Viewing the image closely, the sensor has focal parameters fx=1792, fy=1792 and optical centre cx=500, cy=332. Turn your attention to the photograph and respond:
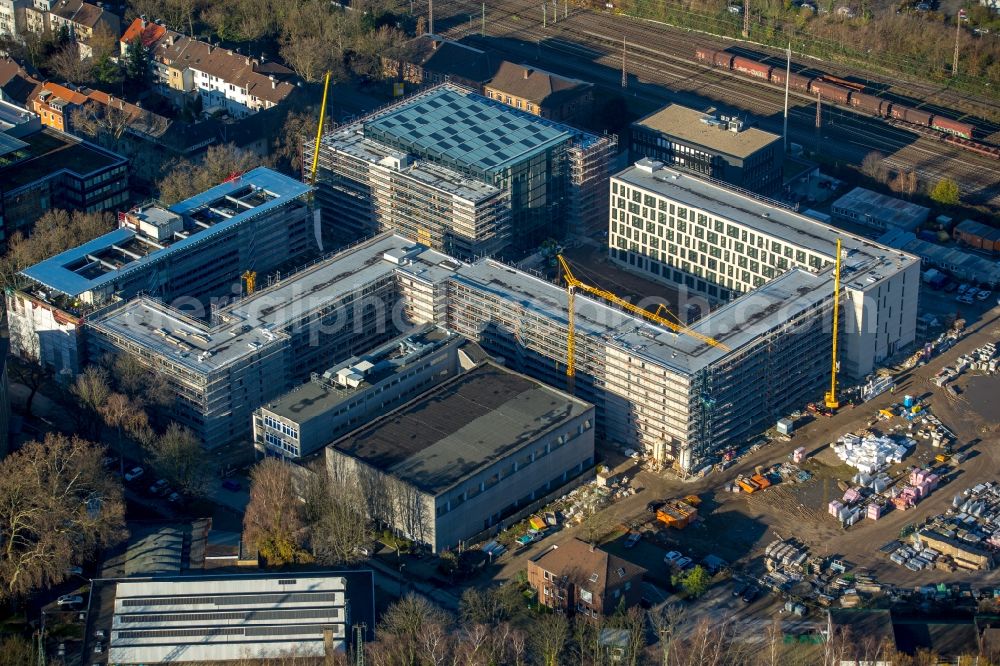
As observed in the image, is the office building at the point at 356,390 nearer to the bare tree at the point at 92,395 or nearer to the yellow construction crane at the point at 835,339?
the bare tree at the point at 92,395

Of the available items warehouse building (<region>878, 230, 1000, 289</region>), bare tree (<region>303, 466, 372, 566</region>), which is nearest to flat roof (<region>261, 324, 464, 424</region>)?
bare tree (<region>303, 466, 372, 566</region>)

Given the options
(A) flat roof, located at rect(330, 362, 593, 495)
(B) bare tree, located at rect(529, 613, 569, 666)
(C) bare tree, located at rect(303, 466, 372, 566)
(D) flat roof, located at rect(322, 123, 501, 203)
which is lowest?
(B) bare tree, located at rect(529, 613, 569, 666)

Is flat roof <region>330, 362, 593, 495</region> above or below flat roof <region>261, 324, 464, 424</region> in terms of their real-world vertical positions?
below

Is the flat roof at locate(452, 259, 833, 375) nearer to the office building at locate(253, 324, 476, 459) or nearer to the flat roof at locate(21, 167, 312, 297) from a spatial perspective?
the office building at locate(253, 324, 476, 459)

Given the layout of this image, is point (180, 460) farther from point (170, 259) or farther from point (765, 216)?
point (765, 216)

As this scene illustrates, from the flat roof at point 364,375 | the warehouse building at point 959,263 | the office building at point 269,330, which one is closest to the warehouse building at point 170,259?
the office building at point 269,330
